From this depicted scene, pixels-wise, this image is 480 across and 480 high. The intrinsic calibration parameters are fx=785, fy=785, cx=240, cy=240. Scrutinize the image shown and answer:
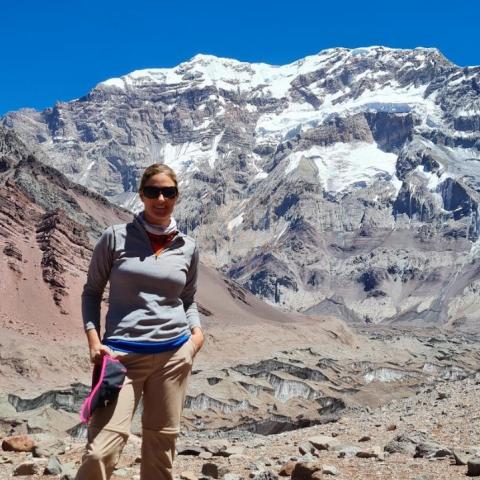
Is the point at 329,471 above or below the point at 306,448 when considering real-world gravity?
above

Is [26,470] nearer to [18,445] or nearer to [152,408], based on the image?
[18,445]

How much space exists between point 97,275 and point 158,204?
807 mm

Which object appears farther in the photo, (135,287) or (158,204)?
(158,204)

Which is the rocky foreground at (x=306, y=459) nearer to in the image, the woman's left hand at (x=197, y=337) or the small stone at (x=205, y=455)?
the small stone at (x=205, y=455)

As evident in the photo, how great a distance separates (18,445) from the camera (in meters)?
12.6

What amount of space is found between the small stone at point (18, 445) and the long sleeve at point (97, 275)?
679cm

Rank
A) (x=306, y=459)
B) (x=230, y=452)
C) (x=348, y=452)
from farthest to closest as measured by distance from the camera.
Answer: (x=230, y=452) < (x=348, y=452) < (x=306, y=459)

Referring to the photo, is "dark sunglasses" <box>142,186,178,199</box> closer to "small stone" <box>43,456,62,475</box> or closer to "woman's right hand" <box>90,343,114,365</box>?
"woman's right hand" <box>90,343,114,365</box>

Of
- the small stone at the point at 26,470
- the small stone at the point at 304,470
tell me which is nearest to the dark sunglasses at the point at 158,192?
the small stone at the point at 304,470

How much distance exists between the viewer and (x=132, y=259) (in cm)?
646

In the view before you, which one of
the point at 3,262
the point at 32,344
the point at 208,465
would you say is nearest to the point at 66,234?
the point at 3,262

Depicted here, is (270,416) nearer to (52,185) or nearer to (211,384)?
(211,384)

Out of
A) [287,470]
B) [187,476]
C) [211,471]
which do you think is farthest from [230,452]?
[187,476]

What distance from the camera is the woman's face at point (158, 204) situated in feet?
22.1
